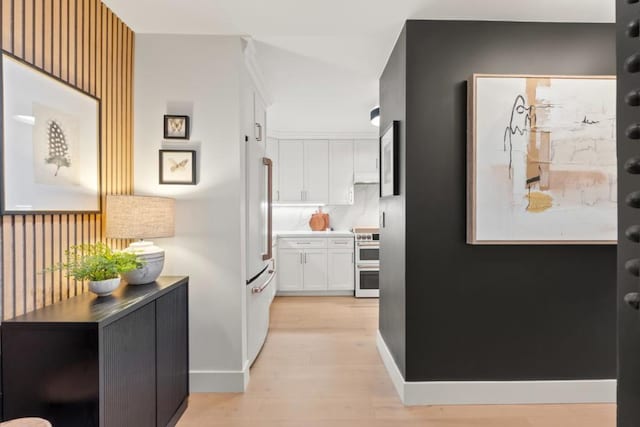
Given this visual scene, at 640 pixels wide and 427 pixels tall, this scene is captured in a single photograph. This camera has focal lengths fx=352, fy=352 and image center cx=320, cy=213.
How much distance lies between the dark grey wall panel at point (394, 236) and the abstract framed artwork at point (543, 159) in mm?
437

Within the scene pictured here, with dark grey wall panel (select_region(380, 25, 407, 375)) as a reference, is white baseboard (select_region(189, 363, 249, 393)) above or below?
below

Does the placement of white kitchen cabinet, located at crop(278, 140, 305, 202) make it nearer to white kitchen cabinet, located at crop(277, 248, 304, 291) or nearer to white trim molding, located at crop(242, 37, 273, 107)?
white kitchen cabinet, located at crop(277, 248, 304, 291)

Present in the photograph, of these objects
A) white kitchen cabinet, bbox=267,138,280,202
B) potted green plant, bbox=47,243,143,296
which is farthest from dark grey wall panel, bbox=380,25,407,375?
white kitchen cabinet, bbox=267,138,280,202

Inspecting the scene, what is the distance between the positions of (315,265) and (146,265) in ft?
10.9

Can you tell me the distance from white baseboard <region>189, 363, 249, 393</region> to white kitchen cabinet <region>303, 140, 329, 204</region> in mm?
3327

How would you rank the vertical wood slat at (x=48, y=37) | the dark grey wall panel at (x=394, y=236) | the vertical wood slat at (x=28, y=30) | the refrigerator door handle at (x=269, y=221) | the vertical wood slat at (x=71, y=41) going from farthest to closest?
the refrigerator door handle at (x=269, y=221) < the dark grey wall panel at (x=394, y=236) < the vertical wood slat at (x=71, y=41) < the vertical wood slat at (x=48, y=37) < the vertical wood slat at (x=28, y=30)

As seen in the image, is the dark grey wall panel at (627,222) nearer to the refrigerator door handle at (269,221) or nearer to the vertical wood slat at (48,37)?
the vertical wood slat at (48,37)

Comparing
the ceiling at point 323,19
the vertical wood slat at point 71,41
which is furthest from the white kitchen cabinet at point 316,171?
the vertical wood slat at point 71,41

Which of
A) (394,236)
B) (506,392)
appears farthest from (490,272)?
(506,392)

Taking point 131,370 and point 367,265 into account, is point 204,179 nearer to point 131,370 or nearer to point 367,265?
point 131,370

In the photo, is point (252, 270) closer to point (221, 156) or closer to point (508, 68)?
point (221, 156)

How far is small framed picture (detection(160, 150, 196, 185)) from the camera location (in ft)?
8.11

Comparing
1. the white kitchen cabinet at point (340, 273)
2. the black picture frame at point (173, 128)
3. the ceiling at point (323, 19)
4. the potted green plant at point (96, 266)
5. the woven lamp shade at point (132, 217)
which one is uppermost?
the ceiling at point (323, 19)

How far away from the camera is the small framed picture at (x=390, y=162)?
8.21 feet
